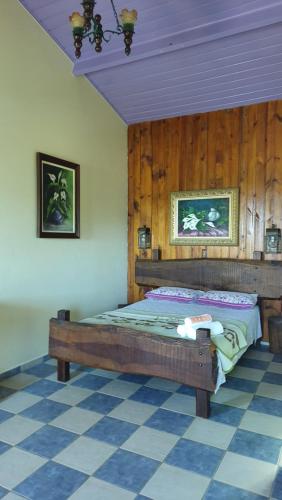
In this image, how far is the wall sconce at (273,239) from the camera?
396 centimetres

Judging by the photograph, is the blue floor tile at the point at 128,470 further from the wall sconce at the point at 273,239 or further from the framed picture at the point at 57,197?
the wall sconce at the point at 273,239

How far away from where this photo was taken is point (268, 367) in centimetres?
346

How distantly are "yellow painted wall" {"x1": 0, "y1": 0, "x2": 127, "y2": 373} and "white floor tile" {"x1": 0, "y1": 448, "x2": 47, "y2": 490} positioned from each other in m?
1.16

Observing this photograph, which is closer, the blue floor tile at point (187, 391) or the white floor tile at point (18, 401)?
the white floor tile at point (18, 401)

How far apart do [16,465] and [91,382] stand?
1120mm

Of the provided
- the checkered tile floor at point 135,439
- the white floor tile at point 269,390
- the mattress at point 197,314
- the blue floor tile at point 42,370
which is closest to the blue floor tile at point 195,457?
the checkered tile floor at point 135,439

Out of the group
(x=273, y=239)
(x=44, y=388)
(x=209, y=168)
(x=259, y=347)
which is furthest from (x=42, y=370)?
(x=209, y=168)

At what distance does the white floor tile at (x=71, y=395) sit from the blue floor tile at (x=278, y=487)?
143 centimetres

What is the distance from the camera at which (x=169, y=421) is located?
8.00 feet

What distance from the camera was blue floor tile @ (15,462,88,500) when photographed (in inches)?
68.6

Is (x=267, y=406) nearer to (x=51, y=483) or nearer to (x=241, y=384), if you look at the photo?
(x=241, y=384)

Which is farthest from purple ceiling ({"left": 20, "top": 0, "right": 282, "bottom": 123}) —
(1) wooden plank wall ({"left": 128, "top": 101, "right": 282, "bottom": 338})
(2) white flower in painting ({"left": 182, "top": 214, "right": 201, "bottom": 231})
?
(2) white flower in painting ({"left": 182, "top": 214, "right": 201, "bottom": 231})

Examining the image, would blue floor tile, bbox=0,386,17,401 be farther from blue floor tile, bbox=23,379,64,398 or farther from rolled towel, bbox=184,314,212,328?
rolled towel, bbox=184,314,212,328

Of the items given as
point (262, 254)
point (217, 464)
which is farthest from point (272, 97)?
point (217, 464)
